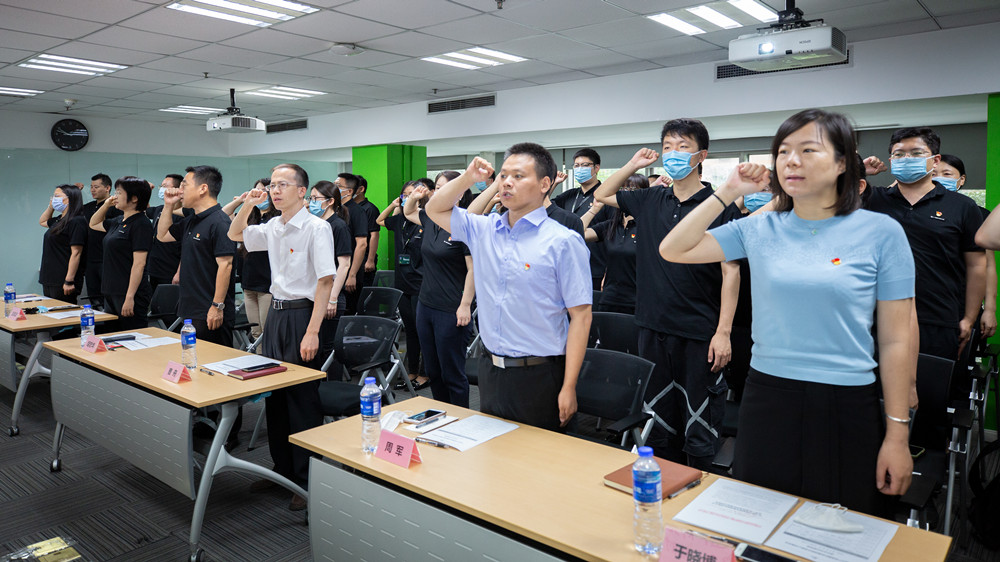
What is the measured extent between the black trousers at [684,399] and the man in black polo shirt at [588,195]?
1805 mm

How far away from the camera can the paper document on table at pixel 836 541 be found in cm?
133

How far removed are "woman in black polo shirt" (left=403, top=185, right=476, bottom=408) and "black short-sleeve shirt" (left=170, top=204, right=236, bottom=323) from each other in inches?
50.4

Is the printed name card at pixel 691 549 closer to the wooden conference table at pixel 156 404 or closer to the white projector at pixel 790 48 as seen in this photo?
the wooden conference table at pixel 156 404

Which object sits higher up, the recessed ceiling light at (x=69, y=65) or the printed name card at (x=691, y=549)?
the recessed ceiling light at (x=69, y=65)

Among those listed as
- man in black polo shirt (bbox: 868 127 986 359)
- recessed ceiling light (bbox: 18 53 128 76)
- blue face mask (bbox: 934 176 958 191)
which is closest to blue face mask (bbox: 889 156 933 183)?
man in black polo shirt (bbox: 868 127 986 359)

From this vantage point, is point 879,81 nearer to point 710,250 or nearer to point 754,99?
point 754,99

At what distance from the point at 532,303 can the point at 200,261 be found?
2.76 metres

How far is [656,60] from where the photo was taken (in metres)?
6.13

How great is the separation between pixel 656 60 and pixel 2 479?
610 centimetres

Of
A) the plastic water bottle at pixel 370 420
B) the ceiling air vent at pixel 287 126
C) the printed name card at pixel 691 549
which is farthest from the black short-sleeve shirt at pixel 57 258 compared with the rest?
the printed name card at pixel 691 549

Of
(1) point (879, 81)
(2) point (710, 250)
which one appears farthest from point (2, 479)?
(1) point (879, 81)

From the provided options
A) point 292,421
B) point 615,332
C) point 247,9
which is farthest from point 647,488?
point 247,9

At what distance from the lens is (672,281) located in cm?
273

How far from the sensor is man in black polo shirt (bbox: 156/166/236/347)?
3.97 metres
